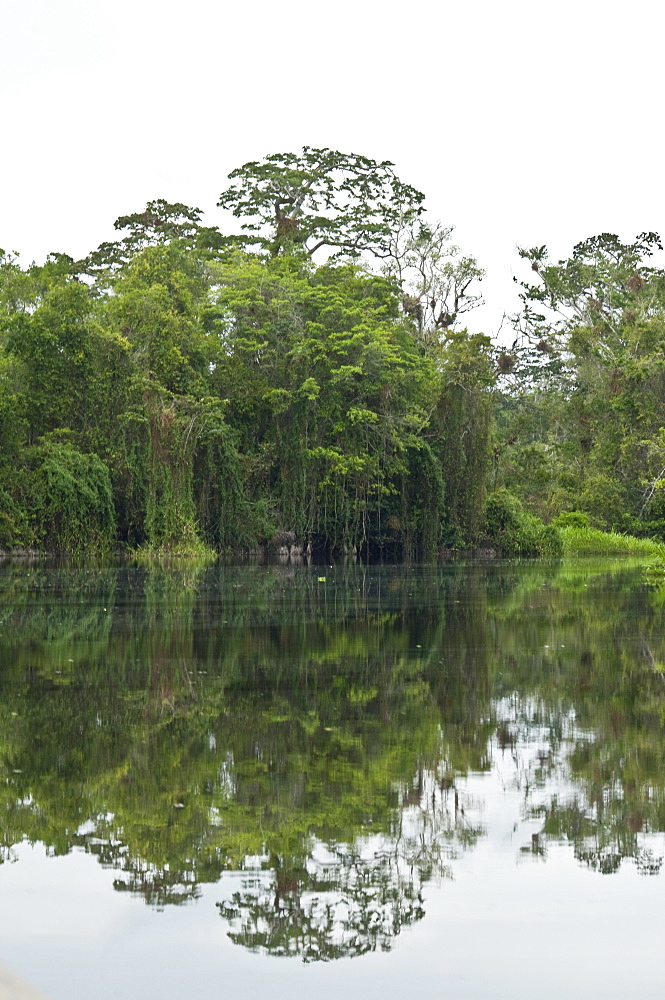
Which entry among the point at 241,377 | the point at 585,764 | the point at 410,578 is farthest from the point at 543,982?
the point at 241,377

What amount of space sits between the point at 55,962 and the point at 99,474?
32.7m

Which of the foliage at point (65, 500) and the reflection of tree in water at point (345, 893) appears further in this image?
the foliage at point (65, 500)

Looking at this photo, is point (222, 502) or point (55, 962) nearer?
point (55, 962)

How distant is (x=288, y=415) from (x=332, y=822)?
36.3 meters

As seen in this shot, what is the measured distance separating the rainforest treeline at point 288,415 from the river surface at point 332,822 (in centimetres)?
2639

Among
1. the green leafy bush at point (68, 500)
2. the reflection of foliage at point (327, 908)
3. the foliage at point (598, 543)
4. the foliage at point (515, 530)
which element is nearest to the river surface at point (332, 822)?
the reflection of foliage at point (327, 908)

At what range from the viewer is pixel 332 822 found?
4391mm

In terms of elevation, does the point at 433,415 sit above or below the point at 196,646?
above

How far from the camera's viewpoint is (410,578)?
79.6 feet

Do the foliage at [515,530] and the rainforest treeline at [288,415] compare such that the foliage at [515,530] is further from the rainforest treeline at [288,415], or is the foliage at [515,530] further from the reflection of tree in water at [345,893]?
the reflection of tree in water at [345,893]

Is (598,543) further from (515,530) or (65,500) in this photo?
(65,500)

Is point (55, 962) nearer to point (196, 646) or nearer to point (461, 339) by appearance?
point (196, 646)

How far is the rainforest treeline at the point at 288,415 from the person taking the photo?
3606cm

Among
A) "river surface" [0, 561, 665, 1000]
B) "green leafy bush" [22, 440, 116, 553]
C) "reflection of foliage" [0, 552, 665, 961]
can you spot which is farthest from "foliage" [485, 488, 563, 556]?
"river surface" [0, 561, 665, 1000]
